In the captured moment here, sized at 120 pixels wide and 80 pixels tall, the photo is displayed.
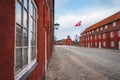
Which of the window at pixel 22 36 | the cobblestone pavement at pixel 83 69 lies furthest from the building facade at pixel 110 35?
the window at pixel 22 36

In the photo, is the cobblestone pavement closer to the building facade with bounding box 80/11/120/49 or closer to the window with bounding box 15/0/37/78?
the window with bounding box 15/0/37/78

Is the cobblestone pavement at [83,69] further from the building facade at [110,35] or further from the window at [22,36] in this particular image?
the building facade at [110,35]

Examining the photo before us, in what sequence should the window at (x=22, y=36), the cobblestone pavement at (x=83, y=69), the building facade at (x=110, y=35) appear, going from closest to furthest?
the window at (x=22, y=36), the cobblestone pavement at (x=83, y=69), the building facade at (x=110, y=35)

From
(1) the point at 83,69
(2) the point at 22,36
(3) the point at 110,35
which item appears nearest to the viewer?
(2) the point at 22,36

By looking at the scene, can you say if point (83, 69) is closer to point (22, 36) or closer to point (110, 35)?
point (22, 36)

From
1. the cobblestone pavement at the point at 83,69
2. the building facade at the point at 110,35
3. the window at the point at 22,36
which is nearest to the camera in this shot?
the window at the point at 22,36

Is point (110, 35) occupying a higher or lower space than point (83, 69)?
higher

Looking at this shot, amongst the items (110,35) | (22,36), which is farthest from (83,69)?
(110,35)

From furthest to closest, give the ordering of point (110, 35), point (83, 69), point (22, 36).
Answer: point (110, 35) < point (83, 69) < point (22, 36)

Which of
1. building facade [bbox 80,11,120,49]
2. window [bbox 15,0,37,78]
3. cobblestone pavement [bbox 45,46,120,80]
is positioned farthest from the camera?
building facade [bbox 80,11,120,49]

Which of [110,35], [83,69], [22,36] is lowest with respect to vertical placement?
[83,69]

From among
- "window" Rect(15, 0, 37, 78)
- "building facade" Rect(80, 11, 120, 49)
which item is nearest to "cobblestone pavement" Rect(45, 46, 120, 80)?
"window" Rect(15, 0, 37, 78)
